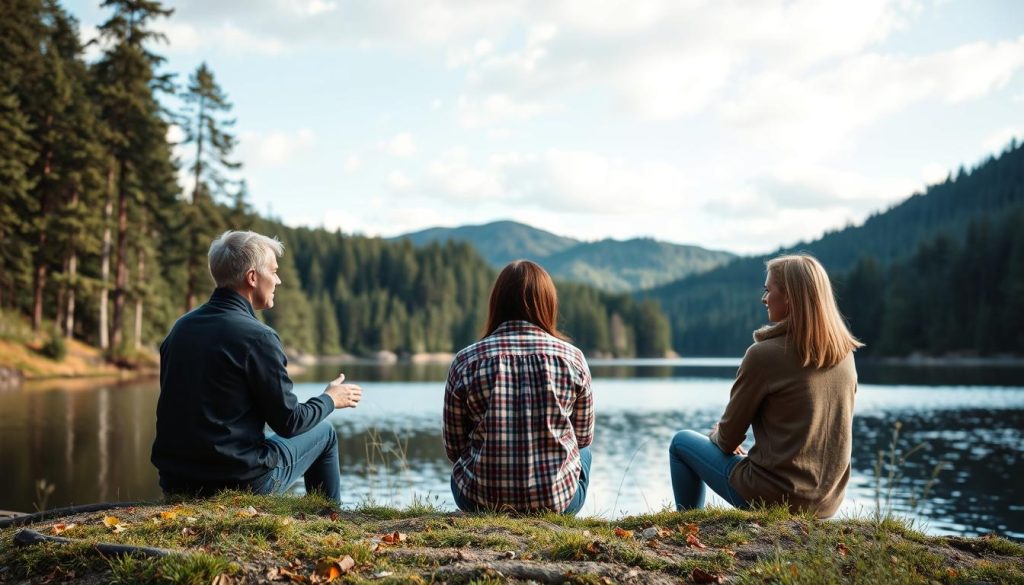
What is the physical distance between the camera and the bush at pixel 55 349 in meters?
30.5

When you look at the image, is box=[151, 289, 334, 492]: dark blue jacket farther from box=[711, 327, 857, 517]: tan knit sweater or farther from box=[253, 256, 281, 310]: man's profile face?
box=[711, 327, 857, 517]: tan knit sweater

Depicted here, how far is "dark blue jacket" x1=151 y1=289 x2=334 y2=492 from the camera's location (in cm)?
451

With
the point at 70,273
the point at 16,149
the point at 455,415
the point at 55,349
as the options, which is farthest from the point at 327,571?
the point at 70,273

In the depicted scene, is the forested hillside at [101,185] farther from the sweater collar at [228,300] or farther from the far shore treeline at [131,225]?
the sweater collar at [228,300]

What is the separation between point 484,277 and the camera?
13800 centimetres

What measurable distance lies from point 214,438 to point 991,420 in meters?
26.5

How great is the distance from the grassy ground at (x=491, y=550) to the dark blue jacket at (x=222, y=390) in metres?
0.35

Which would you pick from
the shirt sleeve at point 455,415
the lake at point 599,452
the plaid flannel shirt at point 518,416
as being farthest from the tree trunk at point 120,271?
the plaid flannel shirt at point 518,416

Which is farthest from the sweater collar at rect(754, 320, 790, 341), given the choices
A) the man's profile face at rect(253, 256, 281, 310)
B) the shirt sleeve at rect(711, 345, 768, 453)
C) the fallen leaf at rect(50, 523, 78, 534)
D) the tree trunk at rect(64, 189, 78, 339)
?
the tree trunk at rect(64, 189, 78, 339)

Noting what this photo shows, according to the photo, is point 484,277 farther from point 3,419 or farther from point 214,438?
point 214,438

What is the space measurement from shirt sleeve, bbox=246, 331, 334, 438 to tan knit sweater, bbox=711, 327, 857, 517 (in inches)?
98.5

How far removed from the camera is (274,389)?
4547 millimetres

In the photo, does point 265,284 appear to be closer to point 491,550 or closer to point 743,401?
point 491,550

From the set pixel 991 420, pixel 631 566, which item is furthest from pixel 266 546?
pixel 991 420
